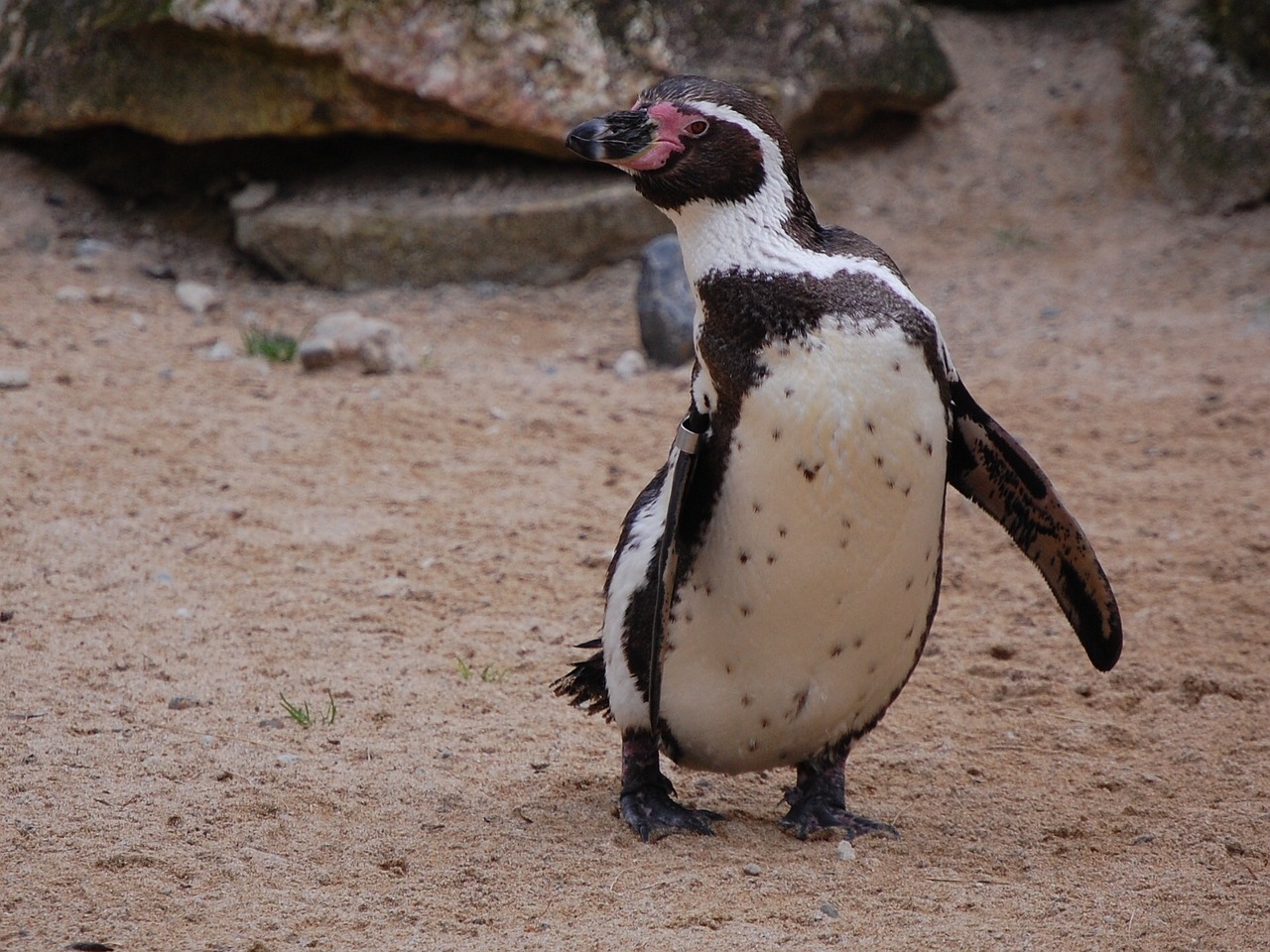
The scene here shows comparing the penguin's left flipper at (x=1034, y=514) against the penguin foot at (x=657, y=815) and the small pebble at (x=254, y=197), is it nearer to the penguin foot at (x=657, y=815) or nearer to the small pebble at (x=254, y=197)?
the penguin foot at (x=657, y=815)

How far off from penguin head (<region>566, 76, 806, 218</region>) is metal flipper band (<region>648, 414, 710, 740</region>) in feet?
1.25

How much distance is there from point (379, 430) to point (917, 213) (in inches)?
127

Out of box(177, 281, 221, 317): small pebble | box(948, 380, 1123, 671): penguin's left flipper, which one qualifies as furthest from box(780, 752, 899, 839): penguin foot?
box(177, 281, 221, 317): small pebble

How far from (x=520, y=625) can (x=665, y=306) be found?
2.35 m

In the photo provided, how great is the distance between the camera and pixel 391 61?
600cm

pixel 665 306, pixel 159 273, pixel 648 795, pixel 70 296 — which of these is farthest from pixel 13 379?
pixel 648 795

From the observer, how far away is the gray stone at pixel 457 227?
630 centimetres

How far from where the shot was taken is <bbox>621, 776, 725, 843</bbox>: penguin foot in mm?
2566

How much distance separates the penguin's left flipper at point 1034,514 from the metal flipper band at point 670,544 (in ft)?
1.50

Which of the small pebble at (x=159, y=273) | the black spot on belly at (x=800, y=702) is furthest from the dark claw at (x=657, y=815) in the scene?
the small pebble at (x=159, y=273)

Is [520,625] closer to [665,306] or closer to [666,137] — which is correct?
[666,137]

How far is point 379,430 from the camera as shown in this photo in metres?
4.87

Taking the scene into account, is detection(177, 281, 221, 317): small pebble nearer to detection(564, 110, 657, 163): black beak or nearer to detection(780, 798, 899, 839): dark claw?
detection(564, 110, 657, 163): black beak

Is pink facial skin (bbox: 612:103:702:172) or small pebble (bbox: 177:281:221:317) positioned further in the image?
small pebble (bbox: 177:281:221:317)
